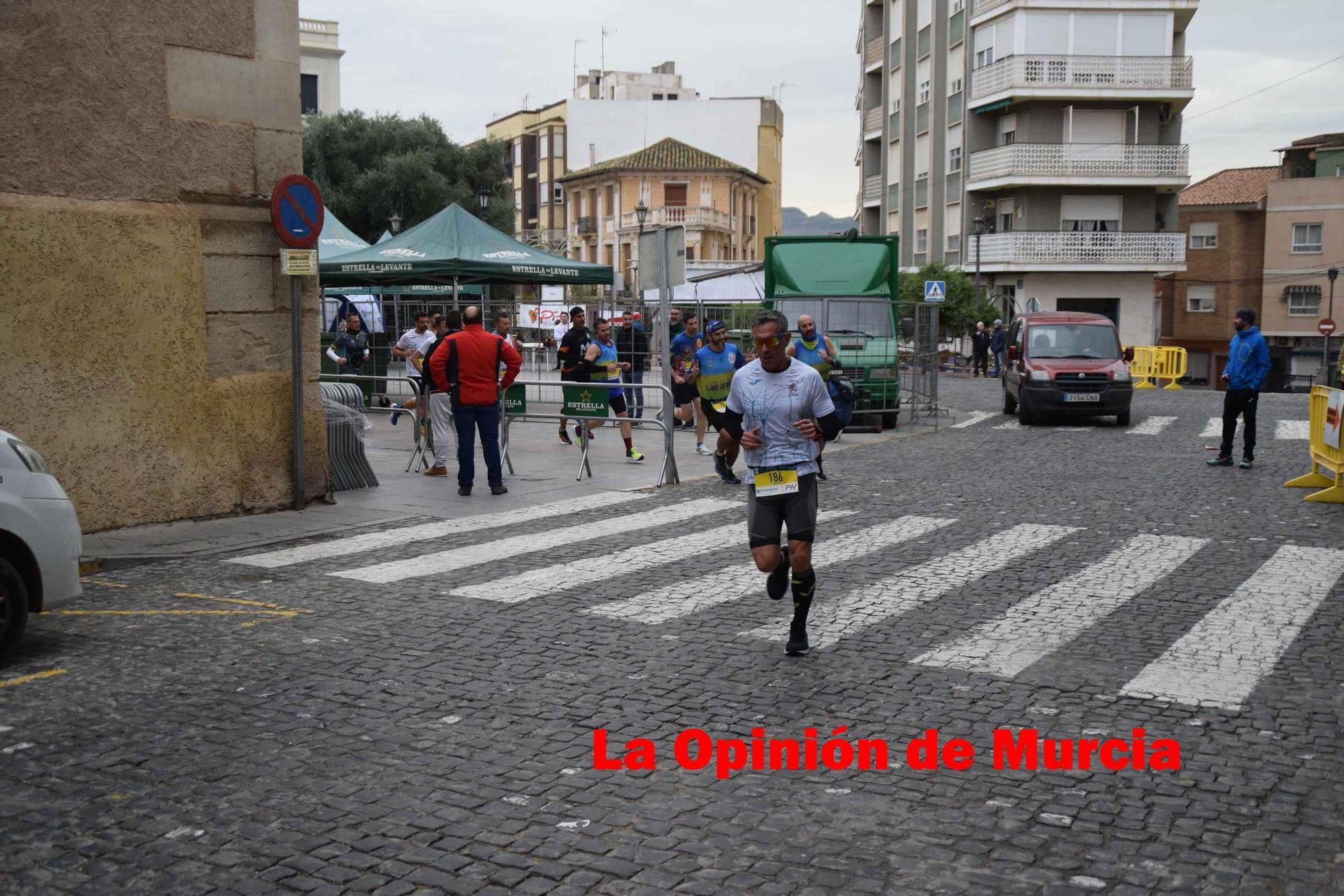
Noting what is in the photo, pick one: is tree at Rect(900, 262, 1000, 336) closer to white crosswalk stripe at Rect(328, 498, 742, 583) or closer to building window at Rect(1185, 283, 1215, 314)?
building window at Rect(1185, 283, 1215, 314)

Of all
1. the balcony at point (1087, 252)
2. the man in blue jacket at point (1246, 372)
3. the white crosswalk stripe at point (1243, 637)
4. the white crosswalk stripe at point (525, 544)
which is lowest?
the white crosswalk stripe at point (1243, 637)

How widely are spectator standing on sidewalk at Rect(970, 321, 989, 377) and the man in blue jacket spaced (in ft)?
78.0

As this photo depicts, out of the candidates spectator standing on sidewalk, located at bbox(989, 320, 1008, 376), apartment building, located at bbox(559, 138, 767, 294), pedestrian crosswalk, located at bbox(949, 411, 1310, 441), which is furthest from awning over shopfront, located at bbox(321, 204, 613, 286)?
apartment building, located at bbox(559, 138, 767, 294)

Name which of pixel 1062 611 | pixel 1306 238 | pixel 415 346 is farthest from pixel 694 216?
pixel 1062 611

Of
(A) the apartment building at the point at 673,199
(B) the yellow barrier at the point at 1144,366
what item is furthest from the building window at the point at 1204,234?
(A) the apartment building at the point at 673,199

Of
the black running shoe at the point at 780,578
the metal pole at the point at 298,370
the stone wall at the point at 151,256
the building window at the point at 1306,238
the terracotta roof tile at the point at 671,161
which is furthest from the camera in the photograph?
the terracotta roof tile at the point at 671,161

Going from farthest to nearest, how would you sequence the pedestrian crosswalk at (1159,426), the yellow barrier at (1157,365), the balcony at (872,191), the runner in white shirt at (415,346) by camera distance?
1. the balcony at (872,191)
2. the yellow barrier at (1157,365)
3. the pedestrian crosswalk at (1159,426)
4. the runner in white shirt at (415,346)

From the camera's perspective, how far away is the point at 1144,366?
110 ft

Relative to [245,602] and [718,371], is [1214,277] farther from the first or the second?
[245,602]

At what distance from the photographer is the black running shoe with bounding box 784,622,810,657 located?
6909 mm

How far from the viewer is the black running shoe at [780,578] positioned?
23.5ft

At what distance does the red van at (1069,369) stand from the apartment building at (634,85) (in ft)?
243

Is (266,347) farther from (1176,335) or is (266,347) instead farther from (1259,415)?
(1176,335)

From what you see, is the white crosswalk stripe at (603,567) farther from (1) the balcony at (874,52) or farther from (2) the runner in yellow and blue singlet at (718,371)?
(1) the balcony at (874,52)
